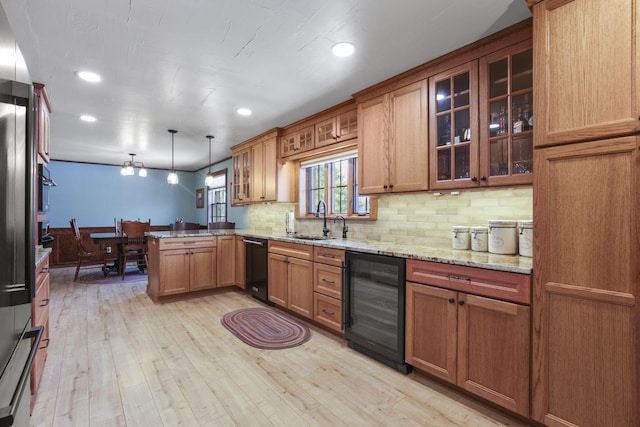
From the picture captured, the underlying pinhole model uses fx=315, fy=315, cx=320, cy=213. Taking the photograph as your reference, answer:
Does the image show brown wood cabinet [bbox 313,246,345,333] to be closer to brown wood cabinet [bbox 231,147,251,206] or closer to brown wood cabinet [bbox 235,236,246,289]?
brown wood cabinet [bbox 235,236,246,289]

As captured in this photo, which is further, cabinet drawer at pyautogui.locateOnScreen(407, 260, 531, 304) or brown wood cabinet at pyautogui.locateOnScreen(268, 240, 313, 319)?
brown wood cabinet at pyautogui.locateOnScreen(268, 240, 313, 319)

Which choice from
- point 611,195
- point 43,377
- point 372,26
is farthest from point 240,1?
point 43,377

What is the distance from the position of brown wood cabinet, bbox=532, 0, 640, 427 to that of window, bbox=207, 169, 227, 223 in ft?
19.9

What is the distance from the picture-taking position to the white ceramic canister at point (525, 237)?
2045 mm

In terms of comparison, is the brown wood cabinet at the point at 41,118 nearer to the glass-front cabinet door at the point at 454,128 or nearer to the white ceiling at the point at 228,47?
the white ceiling at the point at 228,47

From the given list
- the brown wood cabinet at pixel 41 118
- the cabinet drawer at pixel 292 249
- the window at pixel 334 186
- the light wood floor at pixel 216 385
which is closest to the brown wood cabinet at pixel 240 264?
the cabinet drawer at pixel 292 249

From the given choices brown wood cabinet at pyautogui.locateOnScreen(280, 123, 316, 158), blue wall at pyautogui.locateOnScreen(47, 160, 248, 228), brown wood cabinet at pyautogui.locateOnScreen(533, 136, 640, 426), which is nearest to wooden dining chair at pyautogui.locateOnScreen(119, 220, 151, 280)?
blue wall at pyautogui.locateOnScreen(47, 160, 248, 228)

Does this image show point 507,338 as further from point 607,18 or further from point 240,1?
point 240,1

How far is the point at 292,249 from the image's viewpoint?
11.2 feet

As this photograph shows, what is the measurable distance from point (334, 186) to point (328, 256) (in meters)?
1.27

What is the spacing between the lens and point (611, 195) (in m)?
1.44

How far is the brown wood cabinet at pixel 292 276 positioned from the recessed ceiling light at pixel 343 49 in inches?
69.0

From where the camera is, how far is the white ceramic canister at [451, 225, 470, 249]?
2451 millimetres

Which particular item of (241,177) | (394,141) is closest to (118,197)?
(241,177)
